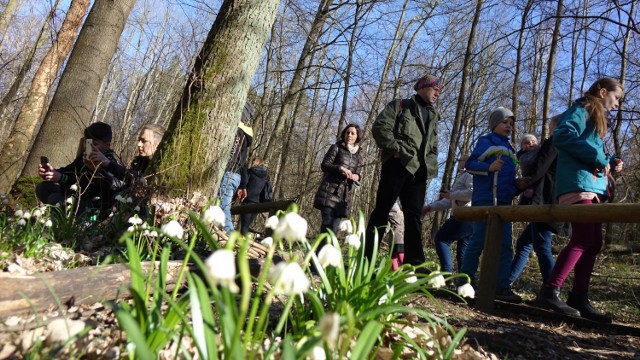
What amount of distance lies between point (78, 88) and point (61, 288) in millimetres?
4930

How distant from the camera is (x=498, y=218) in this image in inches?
147

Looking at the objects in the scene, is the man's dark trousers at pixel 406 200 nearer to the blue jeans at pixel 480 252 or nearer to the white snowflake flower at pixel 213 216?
the blue jeans at pixel 480 252

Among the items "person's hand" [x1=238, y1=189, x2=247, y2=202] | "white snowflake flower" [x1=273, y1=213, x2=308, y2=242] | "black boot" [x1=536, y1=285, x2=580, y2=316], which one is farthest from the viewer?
"person's hand" [x1=238, y1=189, x2=247, y2=202]

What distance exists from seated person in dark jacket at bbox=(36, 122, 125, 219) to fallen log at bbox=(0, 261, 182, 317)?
183cm

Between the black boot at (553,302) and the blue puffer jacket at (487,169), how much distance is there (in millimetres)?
978

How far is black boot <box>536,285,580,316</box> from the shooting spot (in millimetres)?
3535

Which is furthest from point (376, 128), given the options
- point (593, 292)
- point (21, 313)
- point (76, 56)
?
point (76, 56)

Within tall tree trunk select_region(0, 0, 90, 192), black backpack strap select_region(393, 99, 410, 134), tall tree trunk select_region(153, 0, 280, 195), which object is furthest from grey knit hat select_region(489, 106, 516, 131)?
tall tree trunk select_region(0, 0, 90, 192)

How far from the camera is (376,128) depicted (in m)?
4.09

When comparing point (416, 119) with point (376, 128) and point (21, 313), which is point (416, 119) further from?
point (21, 313)

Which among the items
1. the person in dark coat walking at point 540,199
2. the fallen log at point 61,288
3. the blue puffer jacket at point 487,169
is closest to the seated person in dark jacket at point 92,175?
the fallen log at point 61,288

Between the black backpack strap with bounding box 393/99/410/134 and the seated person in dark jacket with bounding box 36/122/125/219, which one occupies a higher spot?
the black backpack strap with bounding box 393/99/410/134

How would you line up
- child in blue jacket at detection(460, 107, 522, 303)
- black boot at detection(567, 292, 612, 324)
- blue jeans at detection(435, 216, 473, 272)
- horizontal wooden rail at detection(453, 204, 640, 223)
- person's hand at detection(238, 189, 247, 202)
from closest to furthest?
horizontal wooden rail at detection(453, 204, 640, 223), black boot at detection(567, 292, 612, 324), child in blue jacket at detection(460, 107, 522, 303), blue jeans at detection(435, 216, 473, 272), person's hand at detection(238, 189, 247, 202)

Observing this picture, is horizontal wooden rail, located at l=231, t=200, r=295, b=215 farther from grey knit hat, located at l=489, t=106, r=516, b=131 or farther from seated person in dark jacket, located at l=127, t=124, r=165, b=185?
grey knit hat, located at l=489, t=106, r=516, b=131
